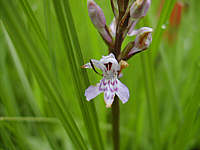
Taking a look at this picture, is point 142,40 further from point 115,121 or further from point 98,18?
point 115,121

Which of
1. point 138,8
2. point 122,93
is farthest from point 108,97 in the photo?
point 138,8

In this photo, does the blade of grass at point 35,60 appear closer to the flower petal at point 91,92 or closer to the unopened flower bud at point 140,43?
the flower petal at point 91,92

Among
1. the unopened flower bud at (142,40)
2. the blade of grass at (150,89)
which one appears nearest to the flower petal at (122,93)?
the unopened flower bud at (142,40)

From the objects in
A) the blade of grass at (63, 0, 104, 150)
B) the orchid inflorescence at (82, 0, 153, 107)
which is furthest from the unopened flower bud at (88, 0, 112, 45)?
the blade of grass at (63, 0, 104, 150)

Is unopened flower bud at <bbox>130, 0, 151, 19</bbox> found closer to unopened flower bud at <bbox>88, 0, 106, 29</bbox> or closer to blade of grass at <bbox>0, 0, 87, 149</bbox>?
unopened flower bud at <bbox>88, 0, 106, 29</bbox>

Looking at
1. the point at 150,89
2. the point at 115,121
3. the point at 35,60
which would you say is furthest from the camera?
the point at 150,89

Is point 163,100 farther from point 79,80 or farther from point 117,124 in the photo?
point 79,80

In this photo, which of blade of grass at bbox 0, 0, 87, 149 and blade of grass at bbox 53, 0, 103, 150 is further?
blade of grass at bbox 53, 0, 103, 150

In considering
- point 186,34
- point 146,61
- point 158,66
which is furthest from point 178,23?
point 146,61
